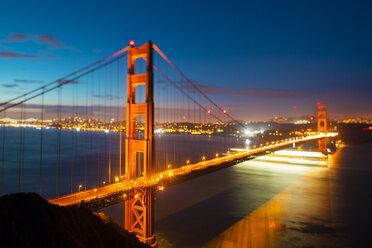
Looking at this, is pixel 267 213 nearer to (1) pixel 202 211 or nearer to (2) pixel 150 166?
(1) pixel 202 211

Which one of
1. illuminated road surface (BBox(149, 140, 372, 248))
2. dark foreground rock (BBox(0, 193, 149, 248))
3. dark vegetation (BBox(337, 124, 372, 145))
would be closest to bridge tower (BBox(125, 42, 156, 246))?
illuminated road surface (BBox(149, 140, 372, 248))

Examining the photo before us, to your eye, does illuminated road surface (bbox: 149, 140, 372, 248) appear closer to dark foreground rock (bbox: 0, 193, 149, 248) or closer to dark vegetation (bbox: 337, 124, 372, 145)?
dark foreground rock (bbox: 0, 193, 149, 248)

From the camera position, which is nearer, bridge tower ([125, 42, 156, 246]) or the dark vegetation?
bridge tower ([125, 42, 156, 246])

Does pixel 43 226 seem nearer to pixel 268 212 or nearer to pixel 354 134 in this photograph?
pixel 268 212

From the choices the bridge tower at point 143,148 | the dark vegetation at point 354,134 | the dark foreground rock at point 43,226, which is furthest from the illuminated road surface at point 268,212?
the dark vegetation at point 354,134

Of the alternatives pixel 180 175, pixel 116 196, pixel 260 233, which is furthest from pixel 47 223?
pixel 260 233

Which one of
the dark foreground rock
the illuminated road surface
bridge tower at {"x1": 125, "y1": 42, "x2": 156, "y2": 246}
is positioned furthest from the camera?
the illuminated road surface

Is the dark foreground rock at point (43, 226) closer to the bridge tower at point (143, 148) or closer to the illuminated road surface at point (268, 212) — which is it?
the bridge tower at point (143, 148)
